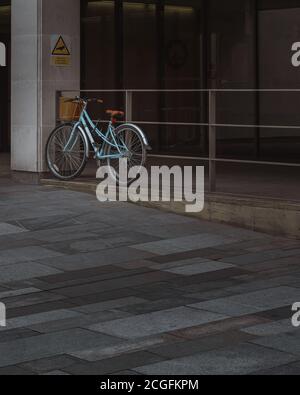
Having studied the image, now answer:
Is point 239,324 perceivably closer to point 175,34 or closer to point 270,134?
point 270,134

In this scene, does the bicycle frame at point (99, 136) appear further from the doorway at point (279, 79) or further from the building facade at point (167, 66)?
the doorway at point (279, 79)

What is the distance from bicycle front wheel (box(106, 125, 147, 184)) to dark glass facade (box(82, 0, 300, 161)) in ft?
13.5

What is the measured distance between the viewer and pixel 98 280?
883 centimetres

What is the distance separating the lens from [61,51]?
14.2 m

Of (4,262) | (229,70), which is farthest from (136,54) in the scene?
(4,262)

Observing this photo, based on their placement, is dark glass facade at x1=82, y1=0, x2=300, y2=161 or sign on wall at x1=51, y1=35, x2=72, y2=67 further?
dark glass facade at x1=82, y1=0, x2=300, y2=161

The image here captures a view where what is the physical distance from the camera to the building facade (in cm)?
1420

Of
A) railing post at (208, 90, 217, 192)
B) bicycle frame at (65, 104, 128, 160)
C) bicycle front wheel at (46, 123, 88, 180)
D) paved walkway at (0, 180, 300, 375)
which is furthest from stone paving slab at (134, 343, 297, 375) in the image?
bicycle front wheel at (46, 123, 88, 180)

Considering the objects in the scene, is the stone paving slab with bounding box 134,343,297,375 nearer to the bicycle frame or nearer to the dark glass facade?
the bicycle frame

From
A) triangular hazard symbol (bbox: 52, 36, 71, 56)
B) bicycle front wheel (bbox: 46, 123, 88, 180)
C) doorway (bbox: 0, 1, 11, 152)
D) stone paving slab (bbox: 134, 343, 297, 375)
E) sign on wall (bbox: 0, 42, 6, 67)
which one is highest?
sign on wall (bbox: 0, 42, 6, 67)

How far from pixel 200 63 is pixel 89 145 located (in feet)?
17.0

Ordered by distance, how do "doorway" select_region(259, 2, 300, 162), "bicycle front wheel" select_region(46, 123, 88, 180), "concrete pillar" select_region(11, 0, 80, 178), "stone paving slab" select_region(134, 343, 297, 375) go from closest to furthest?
"stone paving slab" select_region(134, 343, 297, 375)
"bicycle front wheel" select_region(46, 123, 88, 180)
"concrete pillar" select_region(11, 0, 80, 178)
"doorway" select_region(259, 2, 300, 162)

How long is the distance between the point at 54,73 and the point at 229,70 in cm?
420

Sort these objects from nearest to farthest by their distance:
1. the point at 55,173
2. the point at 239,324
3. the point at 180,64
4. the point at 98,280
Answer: the point at 239,324 < the point at 98,280 < the point at 55,173 < the point at 180,64
